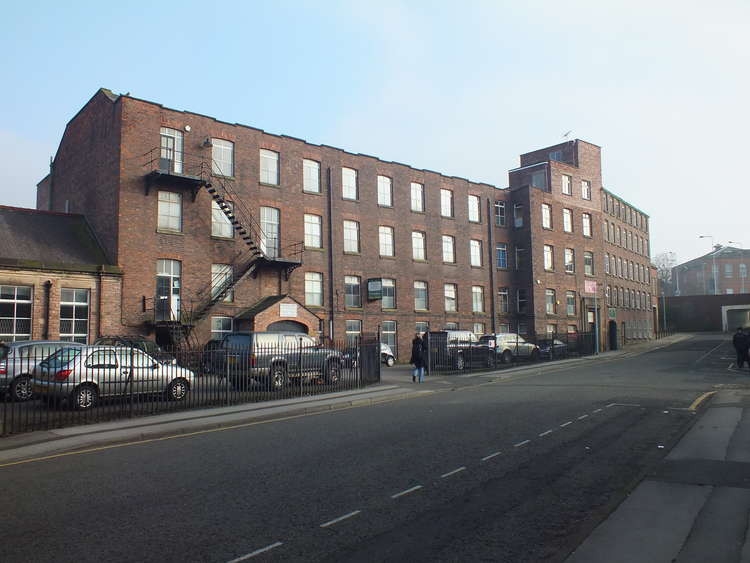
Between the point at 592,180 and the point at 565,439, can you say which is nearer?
the point at 565,439

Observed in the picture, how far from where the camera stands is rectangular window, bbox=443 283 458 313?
40000 mm

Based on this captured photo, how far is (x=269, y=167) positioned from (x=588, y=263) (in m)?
31.6

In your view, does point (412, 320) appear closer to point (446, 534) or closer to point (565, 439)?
point (565, 439)

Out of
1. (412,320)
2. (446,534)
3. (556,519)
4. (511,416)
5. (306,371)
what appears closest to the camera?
(446,534)

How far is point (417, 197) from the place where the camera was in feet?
128

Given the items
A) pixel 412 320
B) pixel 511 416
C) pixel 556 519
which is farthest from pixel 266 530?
pixel 412 320

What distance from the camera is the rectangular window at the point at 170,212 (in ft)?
89.3

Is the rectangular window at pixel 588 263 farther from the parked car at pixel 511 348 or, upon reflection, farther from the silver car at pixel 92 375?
the silver car at pixel 92 375

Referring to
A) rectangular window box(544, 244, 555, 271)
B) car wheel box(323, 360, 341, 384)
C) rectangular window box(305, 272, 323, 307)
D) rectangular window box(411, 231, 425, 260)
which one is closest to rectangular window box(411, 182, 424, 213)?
rectangular window box(411, 231, 425, 260)

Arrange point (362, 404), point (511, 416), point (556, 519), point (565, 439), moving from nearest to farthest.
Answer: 1. point (556, 519)
2. point (565, 439)
3. point (511, 416)
4. point (362, 404)

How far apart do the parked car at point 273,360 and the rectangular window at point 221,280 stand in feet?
25.0

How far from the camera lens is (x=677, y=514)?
244 inches

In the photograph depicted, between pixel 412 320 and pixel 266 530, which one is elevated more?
pixel 412 320

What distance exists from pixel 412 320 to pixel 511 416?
79.9ft
